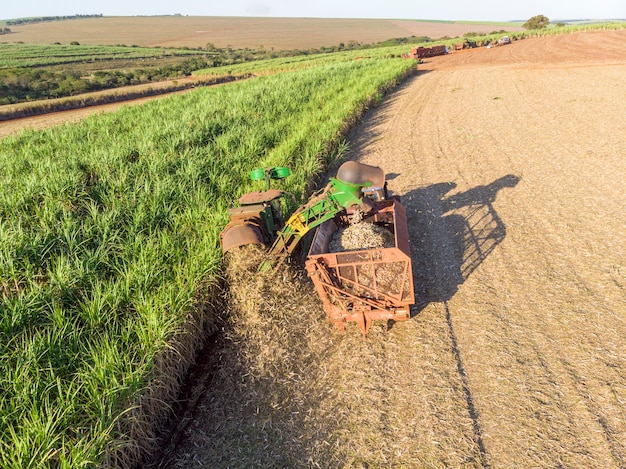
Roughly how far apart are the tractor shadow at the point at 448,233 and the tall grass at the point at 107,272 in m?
2.68

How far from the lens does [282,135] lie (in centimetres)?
1153

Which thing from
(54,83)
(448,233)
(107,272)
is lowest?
(54,83)

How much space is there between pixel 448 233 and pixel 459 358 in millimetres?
3178

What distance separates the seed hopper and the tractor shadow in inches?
30.0

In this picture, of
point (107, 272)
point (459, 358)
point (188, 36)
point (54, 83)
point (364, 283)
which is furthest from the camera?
point (188, 36)

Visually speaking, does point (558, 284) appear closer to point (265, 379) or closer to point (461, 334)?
point (461, 334)

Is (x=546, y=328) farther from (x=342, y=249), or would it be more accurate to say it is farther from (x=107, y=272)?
(x=107, y=272)

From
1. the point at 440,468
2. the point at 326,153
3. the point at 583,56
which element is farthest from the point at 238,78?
the point at 440,468

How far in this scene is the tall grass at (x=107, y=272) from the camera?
3.35m

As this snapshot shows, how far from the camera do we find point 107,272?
5.28 metres

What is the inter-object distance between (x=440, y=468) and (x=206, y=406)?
2.53m

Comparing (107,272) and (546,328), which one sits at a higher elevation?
(107,272)

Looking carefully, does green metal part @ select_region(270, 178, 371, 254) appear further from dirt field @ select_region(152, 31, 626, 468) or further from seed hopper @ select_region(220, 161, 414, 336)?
dirt field @ select_region(152, 31, 626, 468)

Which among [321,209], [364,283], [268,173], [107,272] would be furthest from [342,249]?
[107,272]
